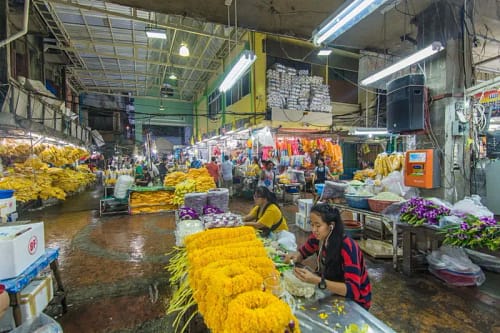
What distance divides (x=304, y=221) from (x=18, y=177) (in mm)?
8887

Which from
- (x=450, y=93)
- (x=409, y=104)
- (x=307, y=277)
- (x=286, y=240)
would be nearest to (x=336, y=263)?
(x=307, y=277)

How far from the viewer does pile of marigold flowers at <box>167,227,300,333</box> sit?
100cm

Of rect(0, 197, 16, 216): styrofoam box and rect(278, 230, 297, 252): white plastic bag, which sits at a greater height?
rect(0, 197, 16, 216): styrofoam box

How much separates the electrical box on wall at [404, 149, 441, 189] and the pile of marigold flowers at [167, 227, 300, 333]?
4.18 m

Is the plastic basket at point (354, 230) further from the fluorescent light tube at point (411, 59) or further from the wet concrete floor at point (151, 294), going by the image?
the fluorescent light tube at point (411, 59)

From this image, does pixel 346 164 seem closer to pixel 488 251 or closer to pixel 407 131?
pixel 407 131

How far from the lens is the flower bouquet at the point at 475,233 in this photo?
9.11ft

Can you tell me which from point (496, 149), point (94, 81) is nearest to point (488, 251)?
point (496, 149)

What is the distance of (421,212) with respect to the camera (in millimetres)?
3508

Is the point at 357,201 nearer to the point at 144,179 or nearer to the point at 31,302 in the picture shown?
the point at 31,302

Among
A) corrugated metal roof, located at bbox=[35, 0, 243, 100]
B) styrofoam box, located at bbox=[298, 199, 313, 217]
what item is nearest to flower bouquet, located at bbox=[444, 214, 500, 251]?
styrofoam box, located at bbox=[298, 199, 313, 217]

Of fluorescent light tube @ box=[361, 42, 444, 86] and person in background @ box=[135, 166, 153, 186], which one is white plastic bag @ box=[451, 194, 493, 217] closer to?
fluorescent light tube @ box=[361, 42, 444, 86]

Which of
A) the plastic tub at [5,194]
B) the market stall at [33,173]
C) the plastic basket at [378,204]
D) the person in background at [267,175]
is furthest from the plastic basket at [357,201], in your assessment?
the market stall at [33,173]

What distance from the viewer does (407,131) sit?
4.79m
